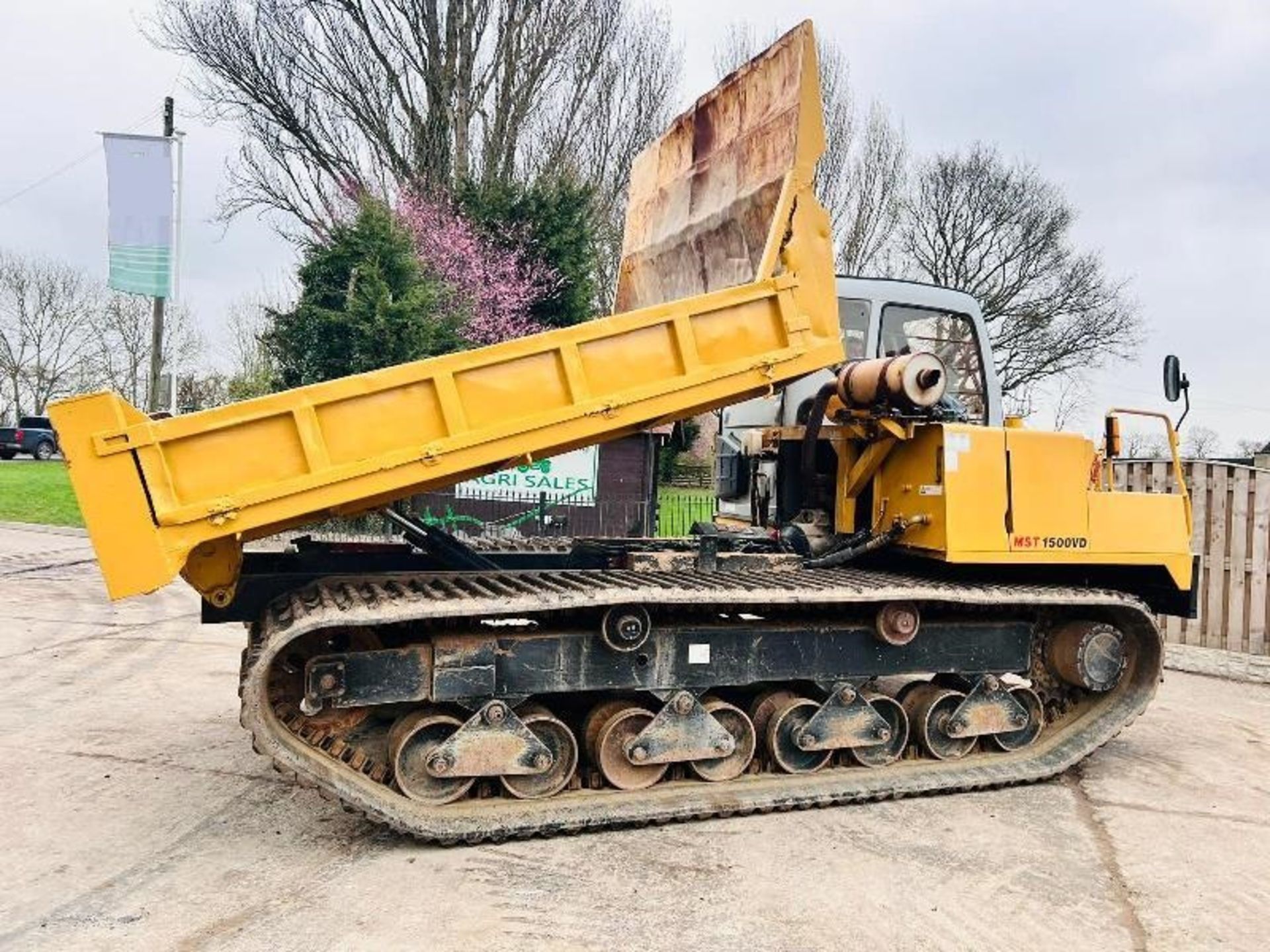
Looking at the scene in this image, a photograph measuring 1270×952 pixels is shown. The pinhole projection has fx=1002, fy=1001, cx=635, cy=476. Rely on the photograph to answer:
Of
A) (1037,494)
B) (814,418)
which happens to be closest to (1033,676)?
(1037,494)

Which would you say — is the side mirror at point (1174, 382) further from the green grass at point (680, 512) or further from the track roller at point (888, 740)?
the green grass at point (680, 512)

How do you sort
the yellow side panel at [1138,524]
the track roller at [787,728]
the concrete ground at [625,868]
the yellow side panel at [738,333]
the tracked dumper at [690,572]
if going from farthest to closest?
the yellow side panel at [1138,524] < the track roller at [787,728] < the yellow side panel at [738,333] < the tracked dumper at [690,572] < the concrete ground at [625,868]

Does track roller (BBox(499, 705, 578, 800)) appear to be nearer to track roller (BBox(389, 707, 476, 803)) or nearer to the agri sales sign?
track roller (BBox(389, 707, 476, 803))

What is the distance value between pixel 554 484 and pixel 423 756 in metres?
9.71

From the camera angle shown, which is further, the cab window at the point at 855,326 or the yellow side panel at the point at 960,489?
the cab window at the point at 855,326

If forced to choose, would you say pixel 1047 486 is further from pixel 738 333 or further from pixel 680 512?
pixel 680 512

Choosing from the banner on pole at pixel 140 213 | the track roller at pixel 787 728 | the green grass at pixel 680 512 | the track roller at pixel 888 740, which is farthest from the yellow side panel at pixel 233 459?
the banner on pole at pixel 140 213

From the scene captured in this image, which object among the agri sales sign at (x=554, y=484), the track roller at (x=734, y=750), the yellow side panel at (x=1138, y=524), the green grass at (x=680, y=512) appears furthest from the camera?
the green grass at (x=680, y=512)

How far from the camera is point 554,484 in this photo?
14.1 m

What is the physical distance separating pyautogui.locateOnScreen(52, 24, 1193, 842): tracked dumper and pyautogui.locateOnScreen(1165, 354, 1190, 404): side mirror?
17.0 inches

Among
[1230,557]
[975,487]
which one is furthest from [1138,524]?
[1230,557]

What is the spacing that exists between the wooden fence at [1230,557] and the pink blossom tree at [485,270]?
13911 millimetres

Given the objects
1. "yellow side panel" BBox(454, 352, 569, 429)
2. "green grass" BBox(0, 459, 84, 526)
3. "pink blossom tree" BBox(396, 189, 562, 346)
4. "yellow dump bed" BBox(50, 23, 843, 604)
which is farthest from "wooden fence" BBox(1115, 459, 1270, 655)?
"green grass" BBox(0, 459, 84, 526)

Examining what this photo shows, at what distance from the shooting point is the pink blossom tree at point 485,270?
20719 mm
